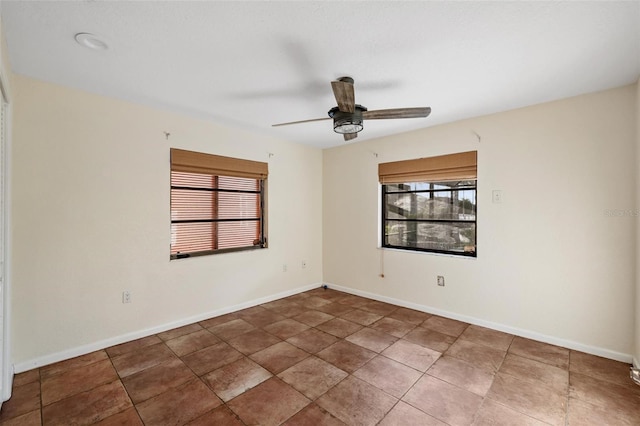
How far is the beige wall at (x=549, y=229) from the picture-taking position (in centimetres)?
275

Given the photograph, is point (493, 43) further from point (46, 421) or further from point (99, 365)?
point (99, 365)

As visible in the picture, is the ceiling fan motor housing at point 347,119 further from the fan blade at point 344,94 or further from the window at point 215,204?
the window at point 215,204

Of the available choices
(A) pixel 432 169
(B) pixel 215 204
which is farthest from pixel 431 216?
(B) pixel 215 204

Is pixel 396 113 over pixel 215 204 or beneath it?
over

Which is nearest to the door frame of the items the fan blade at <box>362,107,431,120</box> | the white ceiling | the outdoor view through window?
the white ceiling

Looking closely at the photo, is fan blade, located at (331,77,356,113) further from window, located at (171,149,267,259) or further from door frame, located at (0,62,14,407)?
door frame, located at (0,62,14,407)

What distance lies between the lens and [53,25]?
1.85m

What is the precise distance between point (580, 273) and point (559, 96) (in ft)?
5.86

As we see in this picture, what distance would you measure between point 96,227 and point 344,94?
2.77m

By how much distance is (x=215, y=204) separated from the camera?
403 cm

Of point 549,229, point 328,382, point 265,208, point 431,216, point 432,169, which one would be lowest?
point 328,382

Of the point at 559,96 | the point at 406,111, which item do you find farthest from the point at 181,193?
the point at 559,96

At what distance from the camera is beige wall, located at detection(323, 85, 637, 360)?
2746 mm

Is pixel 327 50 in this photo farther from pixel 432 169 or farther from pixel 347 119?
pixel 432 169
